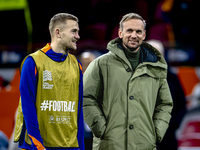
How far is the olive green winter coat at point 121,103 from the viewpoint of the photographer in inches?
106

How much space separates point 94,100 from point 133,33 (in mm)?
611

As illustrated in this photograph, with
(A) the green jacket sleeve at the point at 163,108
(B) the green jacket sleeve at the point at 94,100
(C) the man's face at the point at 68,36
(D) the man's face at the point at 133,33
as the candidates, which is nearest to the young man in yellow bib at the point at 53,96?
(C) the man's face at the point at 68,36

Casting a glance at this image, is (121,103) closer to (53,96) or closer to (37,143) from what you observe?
(53,96)

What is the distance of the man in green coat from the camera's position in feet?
8.81

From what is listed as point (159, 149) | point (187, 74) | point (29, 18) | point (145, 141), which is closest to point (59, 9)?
point (29, 18)

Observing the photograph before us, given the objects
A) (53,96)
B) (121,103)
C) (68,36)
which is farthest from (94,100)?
(68,36)

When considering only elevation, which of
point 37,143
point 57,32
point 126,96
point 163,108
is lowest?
point 37,143

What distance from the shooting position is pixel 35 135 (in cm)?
225

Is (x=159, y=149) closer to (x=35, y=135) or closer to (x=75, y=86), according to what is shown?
(x=75, y=86)

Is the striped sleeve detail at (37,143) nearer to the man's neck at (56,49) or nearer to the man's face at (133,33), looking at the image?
the man's neck at (56,49)

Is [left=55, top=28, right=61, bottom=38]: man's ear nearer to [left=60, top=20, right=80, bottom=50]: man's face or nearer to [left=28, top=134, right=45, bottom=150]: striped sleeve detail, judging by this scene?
[left=60, top=20, right=80, bottom=50]: man's face

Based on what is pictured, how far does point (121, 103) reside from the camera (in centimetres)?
272

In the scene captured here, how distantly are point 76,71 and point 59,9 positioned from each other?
483 cm

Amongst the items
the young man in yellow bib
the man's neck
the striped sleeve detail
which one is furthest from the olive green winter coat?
the striped sleeve detail
